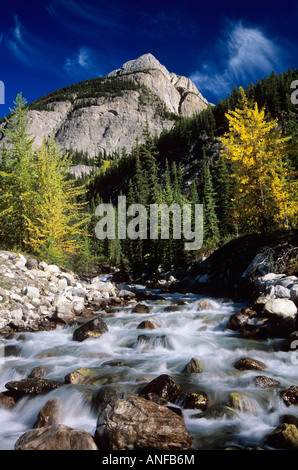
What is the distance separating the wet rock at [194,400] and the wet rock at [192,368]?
4.11ft

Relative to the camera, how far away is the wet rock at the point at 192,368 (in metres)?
6.71

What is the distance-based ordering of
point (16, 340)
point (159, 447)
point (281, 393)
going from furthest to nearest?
point (16, 340)
point (281, 393)
point (159, 447)

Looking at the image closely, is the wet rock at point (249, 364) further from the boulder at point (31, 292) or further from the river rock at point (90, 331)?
the boulder at point (31, 292)

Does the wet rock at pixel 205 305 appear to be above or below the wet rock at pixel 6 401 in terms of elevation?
above

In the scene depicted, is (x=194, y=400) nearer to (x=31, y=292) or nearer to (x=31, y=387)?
(x=31, y=387)

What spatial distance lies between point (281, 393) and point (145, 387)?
2.79m

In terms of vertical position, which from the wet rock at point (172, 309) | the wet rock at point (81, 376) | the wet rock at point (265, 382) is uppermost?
the wet rock at point (265, 382)

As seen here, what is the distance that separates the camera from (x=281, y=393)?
536cm

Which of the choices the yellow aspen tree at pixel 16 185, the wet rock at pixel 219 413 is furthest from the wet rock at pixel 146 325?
the yellow aspen tree at pixel 16 185

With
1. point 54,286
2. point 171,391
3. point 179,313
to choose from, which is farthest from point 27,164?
point 171,391

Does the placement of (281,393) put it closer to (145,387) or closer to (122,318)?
(145,387)

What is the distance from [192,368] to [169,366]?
722 millimetres

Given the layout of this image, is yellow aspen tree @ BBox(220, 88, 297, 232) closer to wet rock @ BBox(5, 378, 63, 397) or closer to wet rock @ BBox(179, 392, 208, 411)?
wet rock @ BBox(179, 392, 208, 411)

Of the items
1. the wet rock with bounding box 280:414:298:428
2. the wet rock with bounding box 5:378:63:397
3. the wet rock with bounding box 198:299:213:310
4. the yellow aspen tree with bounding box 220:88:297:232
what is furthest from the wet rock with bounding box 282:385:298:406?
the yellow aspen tree with bounding box 220:88:297:232
